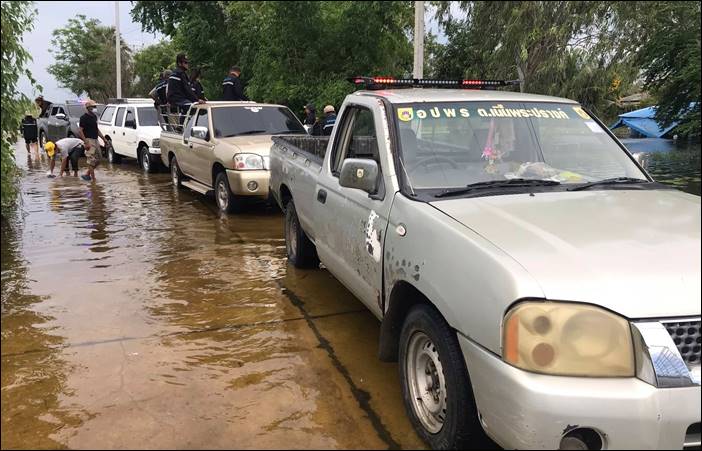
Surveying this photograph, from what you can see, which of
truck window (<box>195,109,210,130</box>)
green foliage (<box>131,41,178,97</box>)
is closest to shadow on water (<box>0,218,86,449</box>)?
truck window (<box>195,109,210,130</box>)

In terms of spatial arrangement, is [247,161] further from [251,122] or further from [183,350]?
[183,350]

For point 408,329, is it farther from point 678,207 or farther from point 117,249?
point 117,249

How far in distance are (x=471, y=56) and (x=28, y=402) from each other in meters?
20.9

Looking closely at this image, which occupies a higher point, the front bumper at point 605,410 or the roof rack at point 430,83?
the roof rack at point 430,83

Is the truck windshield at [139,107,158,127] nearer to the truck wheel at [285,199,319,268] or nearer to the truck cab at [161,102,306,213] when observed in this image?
the truck cab at [161,102,306,213]

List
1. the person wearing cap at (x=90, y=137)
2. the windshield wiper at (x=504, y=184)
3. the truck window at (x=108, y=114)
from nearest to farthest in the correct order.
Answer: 1. the windshield wiper at (x=504, y=184)
2. the person wearing cap at (x=90, y=137)
3. the truck window at (x=108, y=114)

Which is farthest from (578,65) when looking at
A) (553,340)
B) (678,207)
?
(553,340)

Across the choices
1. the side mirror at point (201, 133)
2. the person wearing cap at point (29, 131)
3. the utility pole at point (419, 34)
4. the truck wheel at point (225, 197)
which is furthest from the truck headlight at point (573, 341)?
the person wearing cap at point (29, 131)

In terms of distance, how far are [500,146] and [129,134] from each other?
13555 millimetres

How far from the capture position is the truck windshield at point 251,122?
9.73 metres

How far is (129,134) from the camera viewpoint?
15594 millimetres

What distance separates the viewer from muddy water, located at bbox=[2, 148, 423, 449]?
10.8ft

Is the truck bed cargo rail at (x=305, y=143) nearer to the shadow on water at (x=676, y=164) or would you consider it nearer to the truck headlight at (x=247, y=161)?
the truck headlight at (x=247, y=161)

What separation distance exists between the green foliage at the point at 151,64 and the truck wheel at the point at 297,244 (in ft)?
131
